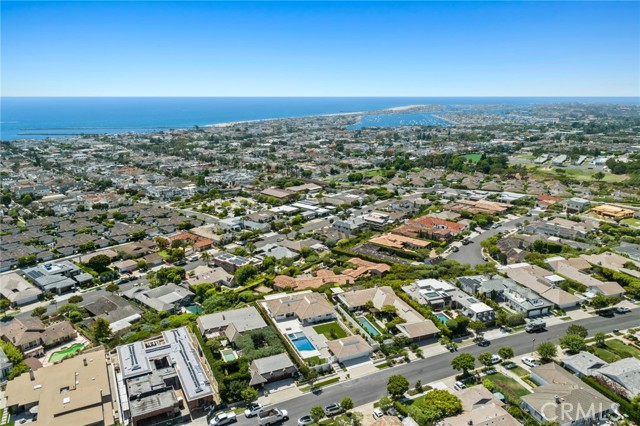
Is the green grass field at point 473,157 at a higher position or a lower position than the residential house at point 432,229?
higher

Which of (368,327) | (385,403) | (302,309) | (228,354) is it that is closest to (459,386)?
(385,403)

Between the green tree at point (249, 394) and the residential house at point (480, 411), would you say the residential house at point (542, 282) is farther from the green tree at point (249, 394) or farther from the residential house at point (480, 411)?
the green tree at point (249, 394)

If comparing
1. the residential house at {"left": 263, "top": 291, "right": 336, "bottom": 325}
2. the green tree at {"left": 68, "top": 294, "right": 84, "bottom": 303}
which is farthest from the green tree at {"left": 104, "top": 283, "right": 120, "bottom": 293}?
the residential house at {"left": 263, "top": 291, "right": 336, "bottom": 325}

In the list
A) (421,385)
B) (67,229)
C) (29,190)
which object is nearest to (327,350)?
(421,385)

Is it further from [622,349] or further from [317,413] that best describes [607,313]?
[317,413]

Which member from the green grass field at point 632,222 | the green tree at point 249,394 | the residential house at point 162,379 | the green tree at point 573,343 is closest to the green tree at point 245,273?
the residential house at point 162,379

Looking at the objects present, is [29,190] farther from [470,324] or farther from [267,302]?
[470,324]
